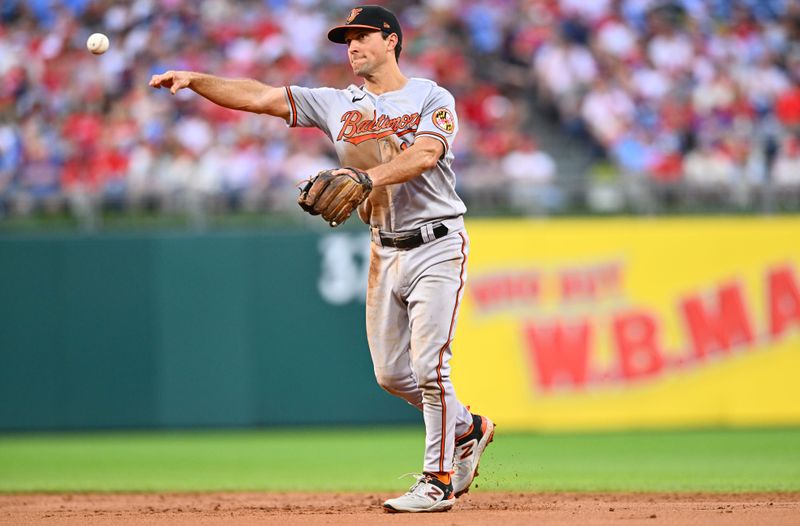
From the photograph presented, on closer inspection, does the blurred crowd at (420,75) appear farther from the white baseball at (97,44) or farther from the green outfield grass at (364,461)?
the white baseball at (97,44)

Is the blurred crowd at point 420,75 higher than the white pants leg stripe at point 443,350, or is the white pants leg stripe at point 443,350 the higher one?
the blurred crowd at point 420,75

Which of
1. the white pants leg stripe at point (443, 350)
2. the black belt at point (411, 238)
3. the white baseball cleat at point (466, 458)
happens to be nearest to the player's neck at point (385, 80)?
the black belt at point (411, 238)

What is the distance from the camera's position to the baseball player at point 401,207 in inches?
210

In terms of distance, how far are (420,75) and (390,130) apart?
7.78m

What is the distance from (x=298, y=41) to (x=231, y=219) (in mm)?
3514

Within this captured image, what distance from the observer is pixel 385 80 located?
548cm

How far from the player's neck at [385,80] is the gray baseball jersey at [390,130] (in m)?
0.04

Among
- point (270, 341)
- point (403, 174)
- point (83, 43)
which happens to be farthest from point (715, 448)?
point (83, 43)

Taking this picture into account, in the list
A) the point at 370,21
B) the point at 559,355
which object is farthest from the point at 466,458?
the point at 559,355

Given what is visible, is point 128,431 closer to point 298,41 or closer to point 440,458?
point 298,41

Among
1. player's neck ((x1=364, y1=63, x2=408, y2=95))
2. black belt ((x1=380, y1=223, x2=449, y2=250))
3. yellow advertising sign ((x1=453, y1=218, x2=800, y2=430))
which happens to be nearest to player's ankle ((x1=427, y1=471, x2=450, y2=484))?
black belt ((x1=380, y1=223, x2=449, y2=250))

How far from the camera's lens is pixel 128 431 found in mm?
10773

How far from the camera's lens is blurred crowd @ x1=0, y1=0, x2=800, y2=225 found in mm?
11414

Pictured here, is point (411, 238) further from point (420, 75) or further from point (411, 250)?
point (420, 75)
